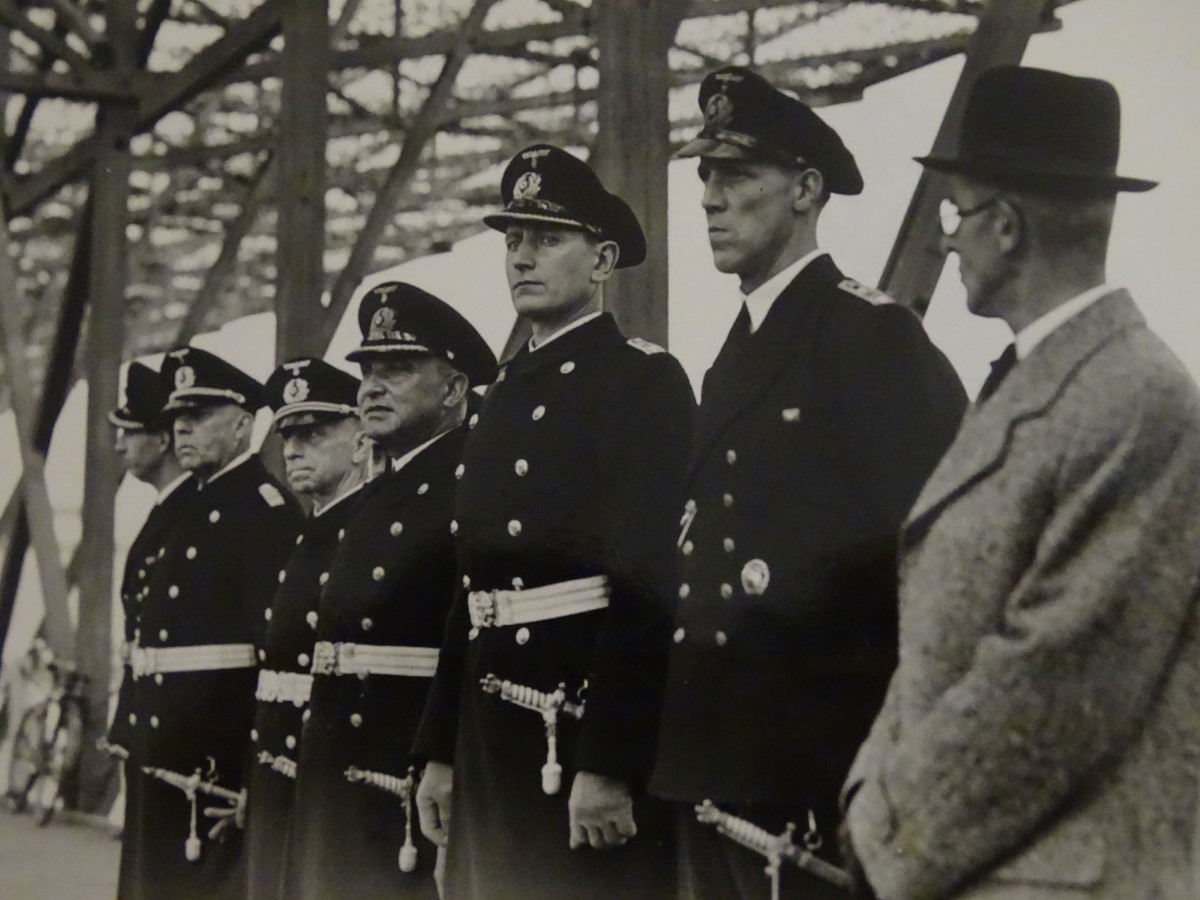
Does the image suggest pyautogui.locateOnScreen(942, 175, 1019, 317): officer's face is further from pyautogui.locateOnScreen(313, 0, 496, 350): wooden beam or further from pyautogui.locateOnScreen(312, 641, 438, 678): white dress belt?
pyautogui.locateOnScreen(313, 0, 496, 350): wooden beam

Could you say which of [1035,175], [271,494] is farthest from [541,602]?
[271,494]

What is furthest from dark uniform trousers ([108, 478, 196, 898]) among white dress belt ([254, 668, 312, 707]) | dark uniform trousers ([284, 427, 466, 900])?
dark uniform trousers ([284, 427, 466, 900])

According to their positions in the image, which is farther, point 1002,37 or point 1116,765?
point 1002,37

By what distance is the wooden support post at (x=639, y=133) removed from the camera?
117 inches

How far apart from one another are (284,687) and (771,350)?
5.28 feet

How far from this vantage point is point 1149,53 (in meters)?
2.32

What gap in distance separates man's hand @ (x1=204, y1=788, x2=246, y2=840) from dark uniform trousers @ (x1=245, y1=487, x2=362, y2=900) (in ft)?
0.47

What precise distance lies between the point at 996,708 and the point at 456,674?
1.31m

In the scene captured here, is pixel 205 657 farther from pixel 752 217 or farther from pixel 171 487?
pixel 752 217

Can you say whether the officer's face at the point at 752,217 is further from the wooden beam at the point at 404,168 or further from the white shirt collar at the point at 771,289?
the wooden beam at the point at 404,168

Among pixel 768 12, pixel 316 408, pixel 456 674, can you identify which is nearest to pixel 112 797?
pixel 316 408

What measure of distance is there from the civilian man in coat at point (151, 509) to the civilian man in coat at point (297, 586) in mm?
451

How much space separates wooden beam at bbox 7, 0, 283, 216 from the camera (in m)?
4.77

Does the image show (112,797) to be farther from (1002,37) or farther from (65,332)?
(1002,37)
